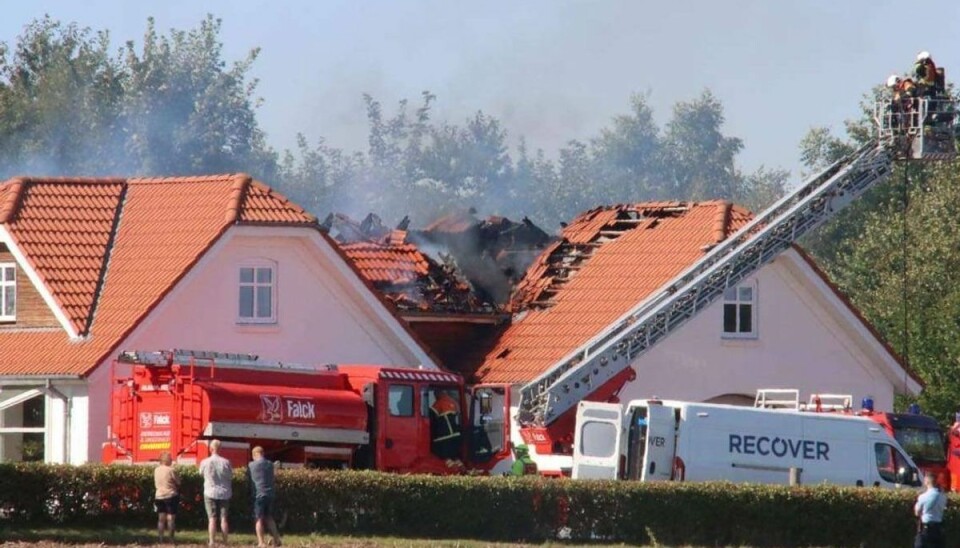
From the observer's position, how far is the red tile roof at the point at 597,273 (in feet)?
143

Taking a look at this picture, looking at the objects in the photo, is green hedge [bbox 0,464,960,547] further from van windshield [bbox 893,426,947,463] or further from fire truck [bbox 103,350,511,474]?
van windshield [bbox 893,426,947,463]

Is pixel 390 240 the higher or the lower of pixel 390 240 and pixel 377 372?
the higher

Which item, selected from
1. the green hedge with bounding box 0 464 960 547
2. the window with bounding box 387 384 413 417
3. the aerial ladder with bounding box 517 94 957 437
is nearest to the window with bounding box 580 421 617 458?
the aerial ladder with bounding box 517 94 957 437

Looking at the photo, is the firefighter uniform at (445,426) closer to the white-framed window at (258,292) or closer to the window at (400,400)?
the window at (400,400)

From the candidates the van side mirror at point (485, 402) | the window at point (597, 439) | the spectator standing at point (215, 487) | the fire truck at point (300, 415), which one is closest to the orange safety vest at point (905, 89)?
the window at point (597, 439)

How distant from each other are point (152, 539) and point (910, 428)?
16045 millimetres

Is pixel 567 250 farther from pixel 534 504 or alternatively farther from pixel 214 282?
pixel 534 504

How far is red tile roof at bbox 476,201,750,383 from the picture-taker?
43438 mm

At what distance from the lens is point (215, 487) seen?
2834 centimetres

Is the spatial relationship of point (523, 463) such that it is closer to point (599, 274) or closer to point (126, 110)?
point (599, 274)

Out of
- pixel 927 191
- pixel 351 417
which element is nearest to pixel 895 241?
pixel 927 191

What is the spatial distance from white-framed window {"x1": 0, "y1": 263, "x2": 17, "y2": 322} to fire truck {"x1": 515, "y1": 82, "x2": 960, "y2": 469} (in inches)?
434

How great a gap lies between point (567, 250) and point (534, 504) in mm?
17584

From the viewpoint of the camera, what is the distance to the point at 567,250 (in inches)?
1889
